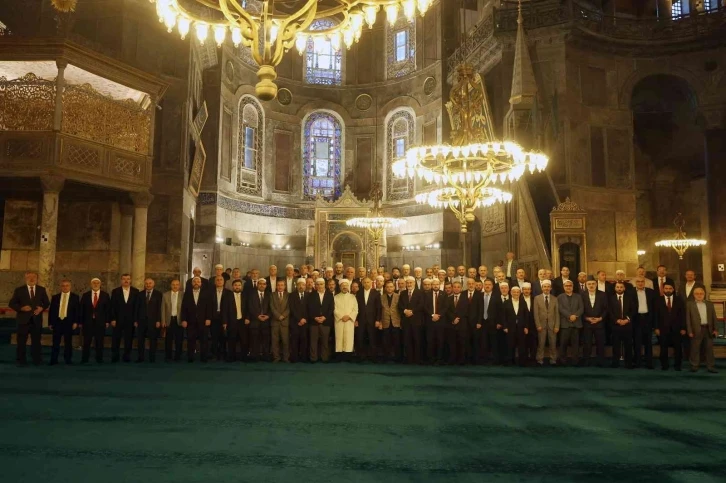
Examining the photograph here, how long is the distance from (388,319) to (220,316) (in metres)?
2.76

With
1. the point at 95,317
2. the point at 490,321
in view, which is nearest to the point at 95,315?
the point at 95,317

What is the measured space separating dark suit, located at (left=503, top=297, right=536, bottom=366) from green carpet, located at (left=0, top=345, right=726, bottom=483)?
1.20m

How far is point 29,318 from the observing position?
8031mm

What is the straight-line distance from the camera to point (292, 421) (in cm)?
462

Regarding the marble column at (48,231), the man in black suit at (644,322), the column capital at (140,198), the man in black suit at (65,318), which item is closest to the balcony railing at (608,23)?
the man in black suit at (644,322)

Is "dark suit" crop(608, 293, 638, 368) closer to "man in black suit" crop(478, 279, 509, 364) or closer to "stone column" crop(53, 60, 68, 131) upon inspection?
"man in black suit" crop(478, 279, 509, 364)

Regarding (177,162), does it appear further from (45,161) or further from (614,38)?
(614,38)

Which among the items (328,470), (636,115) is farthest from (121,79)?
(636,115)

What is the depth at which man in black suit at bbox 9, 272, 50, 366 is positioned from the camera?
793 centimetres

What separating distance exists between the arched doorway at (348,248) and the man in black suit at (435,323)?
1157cm

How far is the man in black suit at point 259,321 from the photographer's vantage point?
8.59m

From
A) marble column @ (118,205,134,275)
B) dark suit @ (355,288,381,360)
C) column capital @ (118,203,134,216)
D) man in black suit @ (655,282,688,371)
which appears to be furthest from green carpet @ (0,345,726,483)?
column capital @ (118,203,134,216)

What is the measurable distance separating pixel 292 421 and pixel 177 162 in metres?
11.3

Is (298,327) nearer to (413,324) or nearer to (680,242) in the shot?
(413,324)
